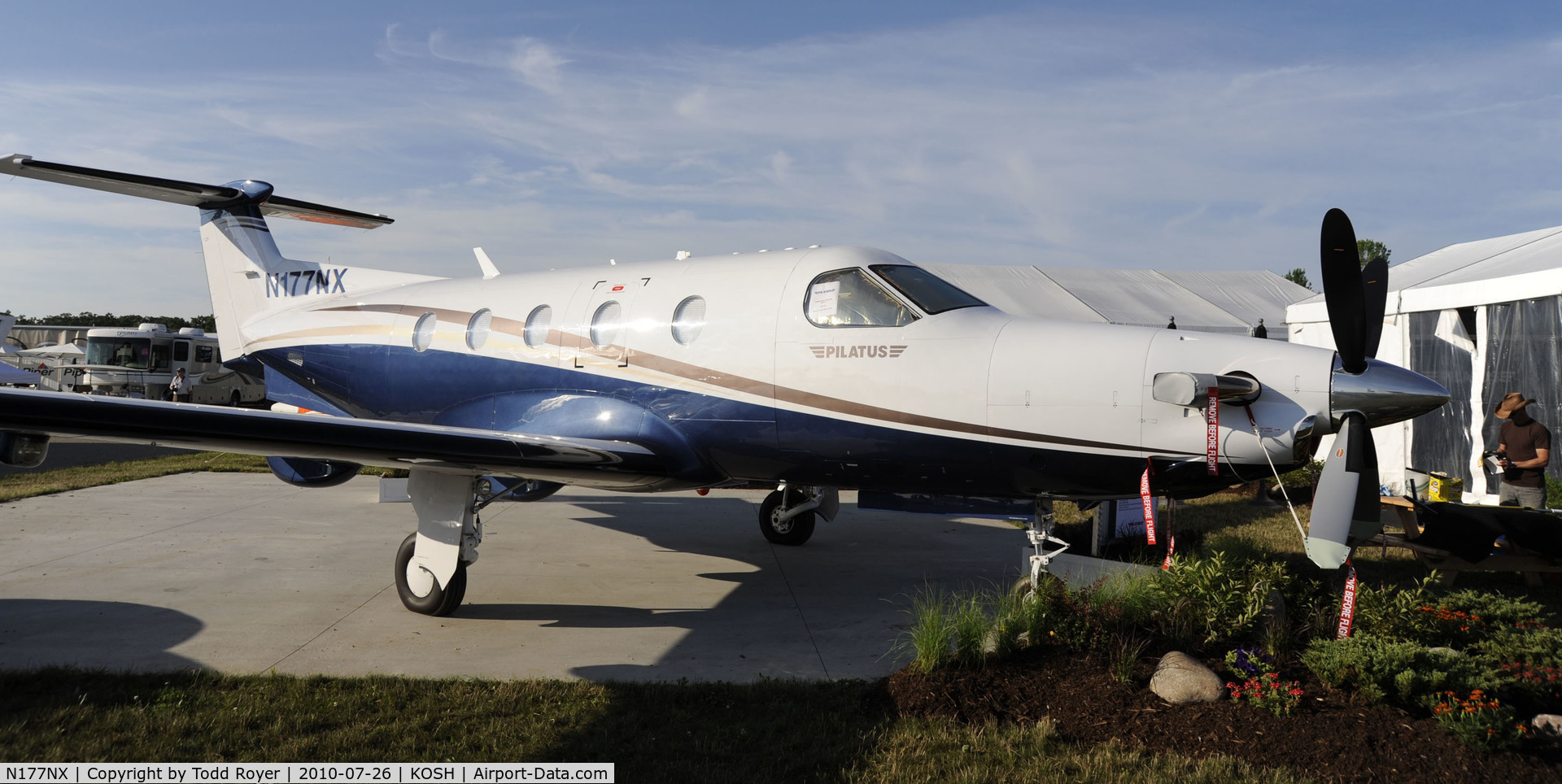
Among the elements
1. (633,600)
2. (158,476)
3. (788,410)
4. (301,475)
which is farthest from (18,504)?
(788,410)

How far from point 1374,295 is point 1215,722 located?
9.64ft

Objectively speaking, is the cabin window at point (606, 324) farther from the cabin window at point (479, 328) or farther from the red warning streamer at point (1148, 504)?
the red warning streamer at point (1148, 504)

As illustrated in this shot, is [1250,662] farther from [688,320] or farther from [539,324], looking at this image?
[539,324]

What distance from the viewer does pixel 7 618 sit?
23.1 ft

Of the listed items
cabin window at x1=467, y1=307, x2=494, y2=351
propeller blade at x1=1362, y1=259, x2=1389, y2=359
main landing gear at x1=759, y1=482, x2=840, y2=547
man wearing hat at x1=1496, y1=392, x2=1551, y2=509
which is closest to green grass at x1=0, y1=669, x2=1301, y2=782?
propeller blade at x1=1362, y1=259, x2=1389, y2=359

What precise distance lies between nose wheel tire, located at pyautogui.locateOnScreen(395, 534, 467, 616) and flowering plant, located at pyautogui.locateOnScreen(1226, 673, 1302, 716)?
559 cm

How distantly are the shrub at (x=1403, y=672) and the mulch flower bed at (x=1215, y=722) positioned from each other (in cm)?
11

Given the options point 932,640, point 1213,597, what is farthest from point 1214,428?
point 932,640

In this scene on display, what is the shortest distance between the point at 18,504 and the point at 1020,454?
13566 mm

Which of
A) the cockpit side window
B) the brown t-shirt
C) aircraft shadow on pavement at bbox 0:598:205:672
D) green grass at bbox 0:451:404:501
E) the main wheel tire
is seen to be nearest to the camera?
aircraft shadow on pavement at bbox 0:598:205:672

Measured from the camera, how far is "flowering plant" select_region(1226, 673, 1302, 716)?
194 inches

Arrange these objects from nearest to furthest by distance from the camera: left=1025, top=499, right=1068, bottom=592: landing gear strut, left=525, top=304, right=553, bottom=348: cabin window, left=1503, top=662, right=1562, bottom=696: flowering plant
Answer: left=1503, top=662, right=1562, bottom=696: flowering plant
left=1025, top=499, right=1068, bottom=592: landing gear strut
left=525, top=304, right=553, bottom=348: cabin window

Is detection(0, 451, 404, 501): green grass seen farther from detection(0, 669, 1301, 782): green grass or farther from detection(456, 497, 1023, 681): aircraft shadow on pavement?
detection(0, 669, 1301, 782): green grass

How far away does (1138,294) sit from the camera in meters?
26.4
